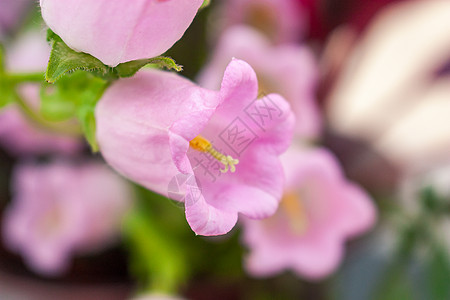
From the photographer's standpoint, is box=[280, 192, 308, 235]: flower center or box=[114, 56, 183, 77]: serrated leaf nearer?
box=[114, 56, 183, 77]: serrated leaf

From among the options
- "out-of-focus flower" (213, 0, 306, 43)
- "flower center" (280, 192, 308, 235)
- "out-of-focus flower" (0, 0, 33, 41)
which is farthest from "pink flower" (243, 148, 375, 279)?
"out-of-focus flower" (0, 0, 33, 41)

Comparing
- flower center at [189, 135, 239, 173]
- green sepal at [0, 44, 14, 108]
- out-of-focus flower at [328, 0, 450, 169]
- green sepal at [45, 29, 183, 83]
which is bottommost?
out-of-focus flower at [328, 0, 450, 169]

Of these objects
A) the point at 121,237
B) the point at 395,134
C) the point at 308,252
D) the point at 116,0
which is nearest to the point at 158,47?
the point at 116,0

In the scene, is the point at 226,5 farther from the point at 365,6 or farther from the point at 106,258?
the point at 106,258

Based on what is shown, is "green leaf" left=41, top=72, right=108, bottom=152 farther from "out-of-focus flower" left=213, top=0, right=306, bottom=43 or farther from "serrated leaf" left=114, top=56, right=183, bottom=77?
"out-of-focus flower" left=213, top=0, right=306, bottom=43

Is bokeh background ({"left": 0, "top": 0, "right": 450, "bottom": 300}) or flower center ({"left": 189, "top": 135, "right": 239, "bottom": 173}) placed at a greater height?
flower center ({"left": 189, "top": 135, "right": 239, "bottom": 173})

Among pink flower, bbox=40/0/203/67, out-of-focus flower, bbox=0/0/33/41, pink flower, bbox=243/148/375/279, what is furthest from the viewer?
out-of-focus flower, bbox=0/0/33/41
